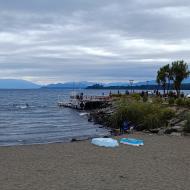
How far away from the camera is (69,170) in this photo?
13914 mm

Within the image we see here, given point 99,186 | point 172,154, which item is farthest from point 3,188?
point 172,154

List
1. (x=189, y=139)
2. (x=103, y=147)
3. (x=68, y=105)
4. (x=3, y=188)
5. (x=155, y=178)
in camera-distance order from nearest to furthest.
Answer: (x=3, y=188)
(x=155, y=178)
(x=103, y=147)
(x=189, y=139)
(x=68, y=105)

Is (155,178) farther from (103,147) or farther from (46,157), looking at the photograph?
(103,147)

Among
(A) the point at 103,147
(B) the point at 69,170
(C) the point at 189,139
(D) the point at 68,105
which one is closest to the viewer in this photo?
(B) the point at 69,170

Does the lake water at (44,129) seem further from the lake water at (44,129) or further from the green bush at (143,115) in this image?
the green bush at (143,115)

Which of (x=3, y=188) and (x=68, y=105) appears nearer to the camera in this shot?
(x=3, y=188)

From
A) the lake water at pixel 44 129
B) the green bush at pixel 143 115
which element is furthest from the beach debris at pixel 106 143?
the green bush at pixel 143 115

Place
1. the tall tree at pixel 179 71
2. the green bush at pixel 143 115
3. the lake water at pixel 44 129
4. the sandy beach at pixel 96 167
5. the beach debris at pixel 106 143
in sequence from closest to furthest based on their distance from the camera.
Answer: the sandy beach at pixel 96 167
the beach debris at pixel 106 143
the lake water at pixel 44 129
the green bush at pixel 143 115
the tall tree at pixel 179 71

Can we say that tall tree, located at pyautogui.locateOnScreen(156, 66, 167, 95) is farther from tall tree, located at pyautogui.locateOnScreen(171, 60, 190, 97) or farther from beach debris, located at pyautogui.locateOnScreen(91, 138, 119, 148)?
beach debris, located at pyautogui.locateOnScreen(91, 138, 119, 148)

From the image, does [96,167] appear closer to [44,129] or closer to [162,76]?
[44,129]

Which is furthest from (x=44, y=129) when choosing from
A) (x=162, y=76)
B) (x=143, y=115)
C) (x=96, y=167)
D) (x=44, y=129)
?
(x=162, y=76)

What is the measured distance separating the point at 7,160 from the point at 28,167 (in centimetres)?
217

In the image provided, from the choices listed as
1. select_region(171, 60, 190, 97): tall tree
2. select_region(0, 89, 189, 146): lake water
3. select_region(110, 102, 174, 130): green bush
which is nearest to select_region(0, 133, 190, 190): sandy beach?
select_region(0, 89, 189, 146): lake water

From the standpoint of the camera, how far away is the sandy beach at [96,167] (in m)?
11.7
